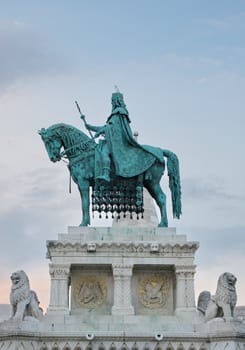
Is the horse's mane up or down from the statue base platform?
up

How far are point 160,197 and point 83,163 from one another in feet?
12.0

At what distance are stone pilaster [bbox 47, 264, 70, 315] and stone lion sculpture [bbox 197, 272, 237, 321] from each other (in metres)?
5.80

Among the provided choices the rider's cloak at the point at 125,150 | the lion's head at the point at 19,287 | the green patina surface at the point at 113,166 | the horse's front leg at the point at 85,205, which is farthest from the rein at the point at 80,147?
the lion's head at the point at 19,287

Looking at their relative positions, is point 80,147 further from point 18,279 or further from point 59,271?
point 18,279

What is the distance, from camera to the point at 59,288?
35938 millimetres

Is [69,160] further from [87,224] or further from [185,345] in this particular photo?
[185,345]

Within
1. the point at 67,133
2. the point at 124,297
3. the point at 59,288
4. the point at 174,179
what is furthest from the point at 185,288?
the point at 67,133

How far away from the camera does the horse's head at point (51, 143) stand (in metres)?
38.0

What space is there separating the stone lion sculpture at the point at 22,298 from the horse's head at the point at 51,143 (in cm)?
553

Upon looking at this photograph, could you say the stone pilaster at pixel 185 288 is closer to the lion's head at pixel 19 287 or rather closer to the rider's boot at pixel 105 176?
the rider's boot at pixel 105 176

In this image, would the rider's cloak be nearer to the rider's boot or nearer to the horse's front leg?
the rider's boot

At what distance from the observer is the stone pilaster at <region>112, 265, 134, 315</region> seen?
35.5 m

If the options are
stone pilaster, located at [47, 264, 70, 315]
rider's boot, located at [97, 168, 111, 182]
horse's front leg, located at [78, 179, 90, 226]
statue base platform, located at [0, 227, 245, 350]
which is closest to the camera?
statue base platform, located at [0, 227, 245, 350]

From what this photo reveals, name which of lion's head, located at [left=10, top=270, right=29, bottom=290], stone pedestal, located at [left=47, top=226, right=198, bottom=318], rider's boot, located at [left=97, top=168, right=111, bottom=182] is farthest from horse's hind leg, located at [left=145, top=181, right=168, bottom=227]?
lion's head, located at [left=10, top=270, right=29, bottom=290]
